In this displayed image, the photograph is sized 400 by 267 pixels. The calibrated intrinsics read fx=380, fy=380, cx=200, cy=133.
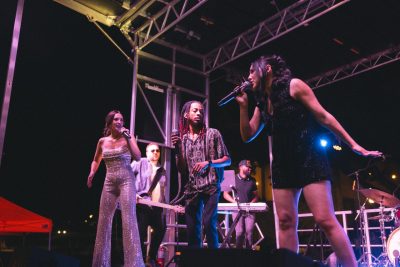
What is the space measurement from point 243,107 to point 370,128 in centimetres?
964

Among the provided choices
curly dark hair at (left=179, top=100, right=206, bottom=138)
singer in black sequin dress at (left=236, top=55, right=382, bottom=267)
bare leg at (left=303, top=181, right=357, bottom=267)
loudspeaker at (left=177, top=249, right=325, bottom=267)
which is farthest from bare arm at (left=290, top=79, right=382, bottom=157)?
curly dark hair at (left=179, top=100, right=206, bottom=138)

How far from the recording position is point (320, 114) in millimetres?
2311

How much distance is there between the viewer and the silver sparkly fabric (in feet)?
12.7

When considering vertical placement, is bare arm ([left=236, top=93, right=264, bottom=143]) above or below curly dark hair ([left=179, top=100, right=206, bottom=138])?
below

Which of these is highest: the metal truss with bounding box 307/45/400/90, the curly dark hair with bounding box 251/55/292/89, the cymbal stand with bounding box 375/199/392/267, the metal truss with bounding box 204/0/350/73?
the metal truss with bounding box 204/0/350/73

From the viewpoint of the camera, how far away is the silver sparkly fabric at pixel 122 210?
12.7 ft

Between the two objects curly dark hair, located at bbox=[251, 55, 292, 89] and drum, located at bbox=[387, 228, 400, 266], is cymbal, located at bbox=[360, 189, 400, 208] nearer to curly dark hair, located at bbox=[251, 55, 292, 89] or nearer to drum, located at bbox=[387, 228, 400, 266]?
drum, located at bbox=[387, 228, 400, 266]

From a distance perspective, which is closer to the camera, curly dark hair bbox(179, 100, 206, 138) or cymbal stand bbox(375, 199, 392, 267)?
curly dark hair bbox(179, 100, 206, 138)

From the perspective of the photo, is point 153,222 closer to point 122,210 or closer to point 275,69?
point 122,210

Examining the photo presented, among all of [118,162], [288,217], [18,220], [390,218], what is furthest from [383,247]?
[18,220]

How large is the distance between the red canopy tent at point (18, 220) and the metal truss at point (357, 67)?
7249 mm

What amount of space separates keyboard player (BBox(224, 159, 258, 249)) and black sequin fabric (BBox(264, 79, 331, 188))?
4.43m

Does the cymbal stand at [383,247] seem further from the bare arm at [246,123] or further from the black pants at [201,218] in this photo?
the bare arm at [246,123]

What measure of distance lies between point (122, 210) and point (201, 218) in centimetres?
98
